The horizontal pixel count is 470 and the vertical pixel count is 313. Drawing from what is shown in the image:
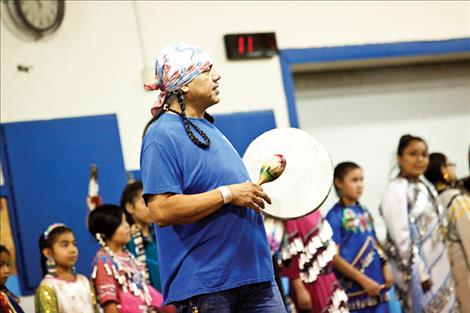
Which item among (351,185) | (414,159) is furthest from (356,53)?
(351,185)

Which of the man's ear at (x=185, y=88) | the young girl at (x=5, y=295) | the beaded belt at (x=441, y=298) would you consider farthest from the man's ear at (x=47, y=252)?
the beaded belt at (x=441, y=298)

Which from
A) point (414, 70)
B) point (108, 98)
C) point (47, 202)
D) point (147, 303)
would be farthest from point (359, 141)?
point (147, 303)

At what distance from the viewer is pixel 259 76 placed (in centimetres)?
589

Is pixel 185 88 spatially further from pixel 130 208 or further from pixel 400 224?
pixel 400 224

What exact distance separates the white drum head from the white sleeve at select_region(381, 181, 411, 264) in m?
1.86

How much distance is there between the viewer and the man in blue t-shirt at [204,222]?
266 cm

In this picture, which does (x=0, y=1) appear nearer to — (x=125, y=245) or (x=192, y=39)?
(x=192, y=39)

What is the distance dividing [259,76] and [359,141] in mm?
1171

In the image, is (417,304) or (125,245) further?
(417,304)

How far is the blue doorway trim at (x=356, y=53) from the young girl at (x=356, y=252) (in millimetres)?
963

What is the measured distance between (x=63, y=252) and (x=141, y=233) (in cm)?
46

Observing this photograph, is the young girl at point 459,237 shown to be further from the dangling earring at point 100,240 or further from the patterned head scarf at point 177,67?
the patterned head scarf at point 177,67

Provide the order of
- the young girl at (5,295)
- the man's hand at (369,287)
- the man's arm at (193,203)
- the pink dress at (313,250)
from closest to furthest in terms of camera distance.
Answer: the man's arm at (193,203) < the pink dress at (313,250) < the young girl at (5,295) < the man's hand at (369,287)

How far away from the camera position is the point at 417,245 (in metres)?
5.07
